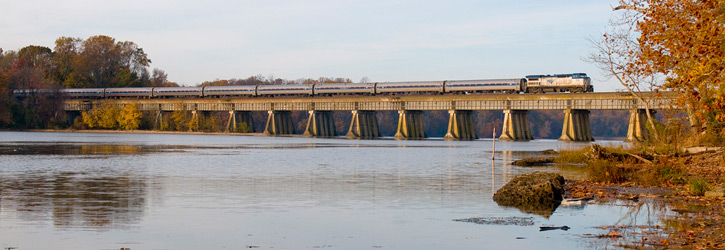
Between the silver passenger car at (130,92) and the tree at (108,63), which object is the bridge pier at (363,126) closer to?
the silver passenger car at (130,92)

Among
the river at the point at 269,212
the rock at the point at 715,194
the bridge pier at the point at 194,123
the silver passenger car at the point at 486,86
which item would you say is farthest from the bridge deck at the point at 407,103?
the rock at the point at 715,194

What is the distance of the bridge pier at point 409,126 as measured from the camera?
377 ft

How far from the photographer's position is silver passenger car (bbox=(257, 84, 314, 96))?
12338 cm

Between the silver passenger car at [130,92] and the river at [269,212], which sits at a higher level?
the silver passenger car at [130,92]

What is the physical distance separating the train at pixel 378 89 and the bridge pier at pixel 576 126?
2639 mm

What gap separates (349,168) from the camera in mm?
40344

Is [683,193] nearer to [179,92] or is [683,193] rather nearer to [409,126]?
[409,126]

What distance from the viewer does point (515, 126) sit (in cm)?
10388

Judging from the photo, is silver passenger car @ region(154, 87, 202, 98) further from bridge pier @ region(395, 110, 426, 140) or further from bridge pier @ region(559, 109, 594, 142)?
bridge pier @ region(559, 109, 594, 142)

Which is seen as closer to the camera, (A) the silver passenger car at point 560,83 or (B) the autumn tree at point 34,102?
(A) the silver passenger car at point 560,83

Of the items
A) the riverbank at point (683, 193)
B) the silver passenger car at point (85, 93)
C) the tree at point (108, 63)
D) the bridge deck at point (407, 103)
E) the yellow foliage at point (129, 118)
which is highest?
the tree at point (108, 63)

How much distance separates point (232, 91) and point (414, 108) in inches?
1278

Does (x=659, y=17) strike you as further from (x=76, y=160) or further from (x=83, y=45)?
(x=83, y=45)

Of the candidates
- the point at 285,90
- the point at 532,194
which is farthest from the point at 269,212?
the point at 285,90
